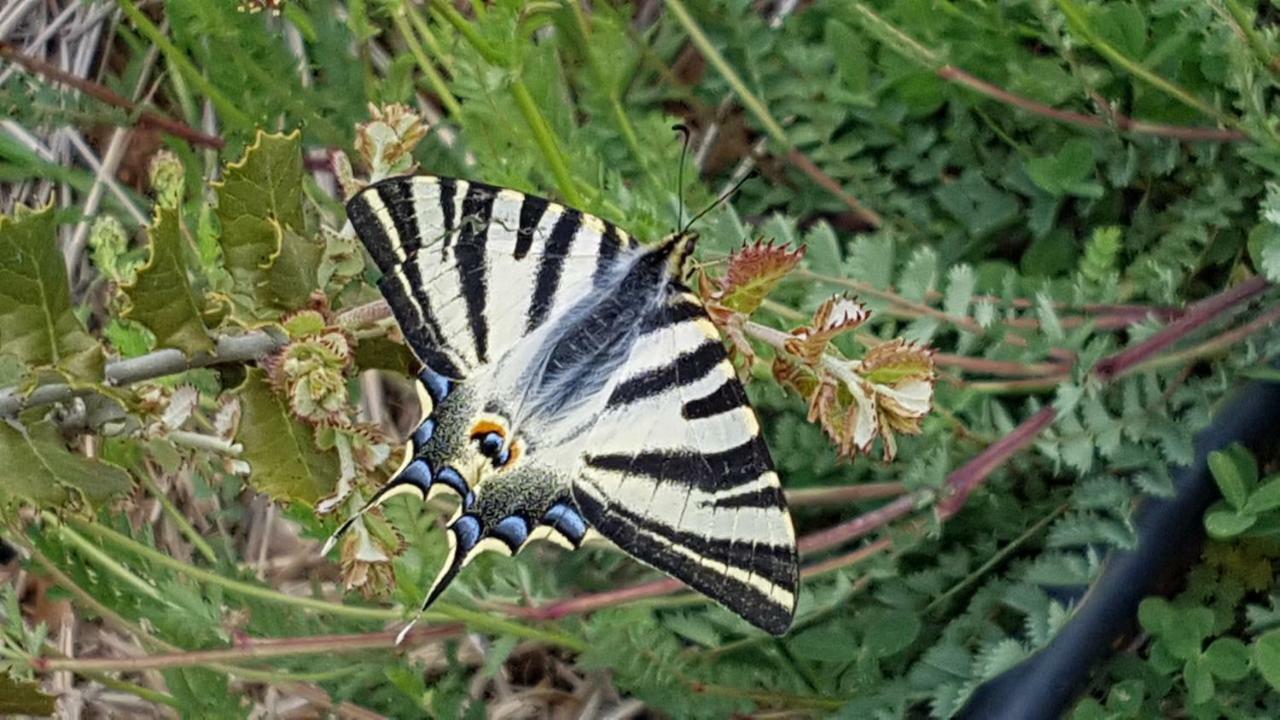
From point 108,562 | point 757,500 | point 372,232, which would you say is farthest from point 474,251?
point 108,562

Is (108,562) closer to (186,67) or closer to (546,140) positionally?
(186,67)

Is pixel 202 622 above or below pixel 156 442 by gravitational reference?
below

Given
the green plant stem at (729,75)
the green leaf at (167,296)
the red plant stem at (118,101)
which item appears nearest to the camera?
the green leaf at (167,296)

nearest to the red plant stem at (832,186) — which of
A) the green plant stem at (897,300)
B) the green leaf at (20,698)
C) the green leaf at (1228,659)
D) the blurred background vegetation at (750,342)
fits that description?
the blurred background vegetation at (750,342)

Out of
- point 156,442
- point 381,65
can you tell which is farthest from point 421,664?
point 381,65

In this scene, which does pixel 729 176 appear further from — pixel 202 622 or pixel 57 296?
pixel 57 296

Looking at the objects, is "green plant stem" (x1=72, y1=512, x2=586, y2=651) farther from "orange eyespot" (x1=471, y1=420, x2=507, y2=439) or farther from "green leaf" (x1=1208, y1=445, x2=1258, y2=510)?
"green leaf" (x1=1208, y1=445, x2=1258, y2=510)

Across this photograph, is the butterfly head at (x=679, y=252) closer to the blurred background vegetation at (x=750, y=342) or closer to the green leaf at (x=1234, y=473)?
the blurred background vegetation at (x=750, y=342)
